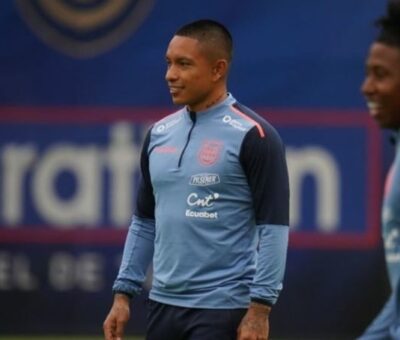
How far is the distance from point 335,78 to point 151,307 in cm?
438

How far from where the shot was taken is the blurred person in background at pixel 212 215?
20.1 ft

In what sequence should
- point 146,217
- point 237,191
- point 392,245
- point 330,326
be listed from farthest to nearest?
point 330,326
point 146,217
point 237,191
point 392,245

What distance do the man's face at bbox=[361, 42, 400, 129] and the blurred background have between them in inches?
218

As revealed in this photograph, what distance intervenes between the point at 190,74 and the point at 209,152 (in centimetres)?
34

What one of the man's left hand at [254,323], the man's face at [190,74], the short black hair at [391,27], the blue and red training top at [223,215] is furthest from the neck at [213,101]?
the short black hair at [391,27]

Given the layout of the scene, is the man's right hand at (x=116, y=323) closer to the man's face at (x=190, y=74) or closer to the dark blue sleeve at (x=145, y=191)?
the dark blue sleeve at (x=145, y=191)

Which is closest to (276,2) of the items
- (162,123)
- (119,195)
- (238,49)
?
(238,49)

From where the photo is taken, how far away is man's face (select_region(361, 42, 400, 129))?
189 inches

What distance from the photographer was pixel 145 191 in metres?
6.57

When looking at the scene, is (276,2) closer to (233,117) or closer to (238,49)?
(238,49)

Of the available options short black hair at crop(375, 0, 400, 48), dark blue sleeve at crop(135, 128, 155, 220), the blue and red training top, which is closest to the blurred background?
dark blue sleeve at crop(135, 128, 155, 220)

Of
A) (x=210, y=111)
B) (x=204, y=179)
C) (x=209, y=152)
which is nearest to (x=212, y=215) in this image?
(x=204, y=179)

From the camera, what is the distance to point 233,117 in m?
6.32

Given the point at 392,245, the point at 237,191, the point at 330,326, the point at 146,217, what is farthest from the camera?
the point at 330,326
